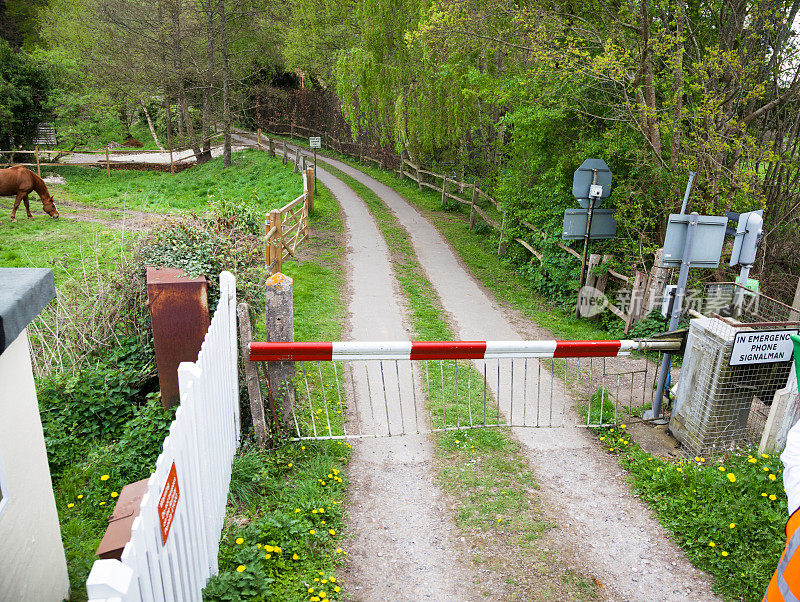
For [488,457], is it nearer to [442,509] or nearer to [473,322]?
[442,509]

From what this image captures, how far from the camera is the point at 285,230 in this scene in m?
14.2

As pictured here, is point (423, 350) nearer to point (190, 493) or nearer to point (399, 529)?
point (399, 529)

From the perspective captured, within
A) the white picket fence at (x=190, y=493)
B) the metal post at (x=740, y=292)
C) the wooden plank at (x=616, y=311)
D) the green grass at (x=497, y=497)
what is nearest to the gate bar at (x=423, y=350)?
the white picket fence at (x=190, y=493)

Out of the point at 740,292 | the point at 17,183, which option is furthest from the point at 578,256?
the point at 17,183

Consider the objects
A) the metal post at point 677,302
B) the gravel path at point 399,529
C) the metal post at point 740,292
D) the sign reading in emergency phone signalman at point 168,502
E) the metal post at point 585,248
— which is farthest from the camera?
the metal post at point 585,248

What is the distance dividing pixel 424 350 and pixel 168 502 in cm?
293

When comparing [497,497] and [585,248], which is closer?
[497,497]

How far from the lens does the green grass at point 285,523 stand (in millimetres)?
3924

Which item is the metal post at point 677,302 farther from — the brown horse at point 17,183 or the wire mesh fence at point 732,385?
the brown horse at point 17,183

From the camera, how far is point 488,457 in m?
5.70

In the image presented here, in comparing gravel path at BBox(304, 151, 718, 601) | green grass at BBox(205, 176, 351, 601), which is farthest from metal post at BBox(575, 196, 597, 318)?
green grass at BBox(205, 176, 351, 601)

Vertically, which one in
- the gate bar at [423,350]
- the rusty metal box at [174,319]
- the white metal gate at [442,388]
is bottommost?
the white metal gate at [442,388]

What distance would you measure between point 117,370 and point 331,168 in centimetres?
2671

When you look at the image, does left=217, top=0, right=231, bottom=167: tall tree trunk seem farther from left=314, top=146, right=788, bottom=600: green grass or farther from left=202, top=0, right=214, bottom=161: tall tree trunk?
left=314, top=146, right=788, bottom=600: green grass
